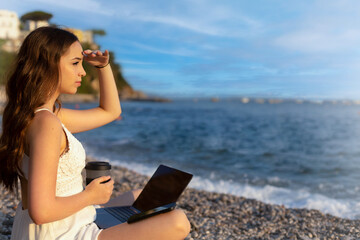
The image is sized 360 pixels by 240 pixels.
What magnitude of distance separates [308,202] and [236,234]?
4.09 m

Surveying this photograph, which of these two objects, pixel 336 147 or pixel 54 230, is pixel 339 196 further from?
pixel 336 147

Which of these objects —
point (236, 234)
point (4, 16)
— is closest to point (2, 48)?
point (4, 16)

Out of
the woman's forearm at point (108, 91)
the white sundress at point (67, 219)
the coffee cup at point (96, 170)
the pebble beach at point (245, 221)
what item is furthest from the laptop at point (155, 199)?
the pebble beach at point (245, 221)

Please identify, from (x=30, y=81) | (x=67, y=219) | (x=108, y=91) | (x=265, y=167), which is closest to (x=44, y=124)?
(x=30, y=81)

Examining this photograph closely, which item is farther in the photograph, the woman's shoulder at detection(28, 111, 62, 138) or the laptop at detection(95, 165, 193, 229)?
the laptop at detection(95, 165, 193, 229)

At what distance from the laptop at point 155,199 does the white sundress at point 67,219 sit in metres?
0.18

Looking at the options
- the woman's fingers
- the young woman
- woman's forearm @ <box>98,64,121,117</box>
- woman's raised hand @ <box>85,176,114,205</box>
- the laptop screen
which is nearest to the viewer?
the young woman

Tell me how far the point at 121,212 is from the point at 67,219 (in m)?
0.65

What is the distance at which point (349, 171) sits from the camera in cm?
Result: 1368

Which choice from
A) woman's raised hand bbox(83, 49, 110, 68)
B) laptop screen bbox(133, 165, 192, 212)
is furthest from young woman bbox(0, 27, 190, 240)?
woman's raised hand bbox(83, 49, 110, 68)

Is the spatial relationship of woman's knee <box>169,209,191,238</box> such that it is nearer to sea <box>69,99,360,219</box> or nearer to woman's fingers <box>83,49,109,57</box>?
woman's fingers <box>83,49,109,57</box>

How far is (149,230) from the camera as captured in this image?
6.95 feet

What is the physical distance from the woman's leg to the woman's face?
955 mm

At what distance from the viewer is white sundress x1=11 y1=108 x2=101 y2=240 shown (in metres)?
2.09
